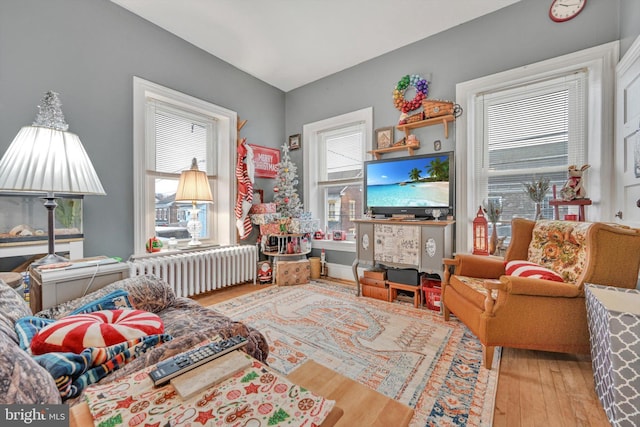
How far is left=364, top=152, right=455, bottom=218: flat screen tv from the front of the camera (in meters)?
2.69

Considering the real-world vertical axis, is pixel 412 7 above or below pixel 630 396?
above

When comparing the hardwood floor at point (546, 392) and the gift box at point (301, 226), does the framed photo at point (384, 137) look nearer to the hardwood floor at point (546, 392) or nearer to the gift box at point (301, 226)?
the gift box at point (301, 226)

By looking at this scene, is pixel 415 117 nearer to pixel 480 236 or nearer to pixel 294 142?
pixel 480 236

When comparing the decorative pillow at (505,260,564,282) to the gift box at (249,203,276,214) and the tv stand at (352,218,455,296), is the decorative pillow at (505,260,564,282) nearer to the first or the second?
the tv stand at (352,218,455,296)

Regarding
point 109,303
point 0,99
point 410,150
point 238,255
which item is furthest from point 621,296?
point 0,99

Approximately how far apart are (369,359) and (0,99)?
3247 millimetres

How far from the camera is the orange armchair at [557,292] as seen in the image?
1.48m

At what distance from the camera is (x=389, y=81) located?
10.6 feet

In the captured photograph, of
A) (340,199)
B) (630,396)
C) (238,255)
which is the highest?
(340,199)

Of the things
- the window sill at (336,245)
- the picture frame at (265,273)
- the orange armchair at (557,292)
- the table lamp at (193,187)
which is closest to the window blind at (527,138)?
the orange armchair at (557,292)

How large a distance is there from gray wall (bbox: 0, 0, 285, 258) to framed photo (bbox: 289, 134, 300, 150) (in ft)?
4.96

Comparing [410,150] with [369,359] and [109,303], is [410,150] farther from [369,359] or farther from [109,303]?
[109,303]

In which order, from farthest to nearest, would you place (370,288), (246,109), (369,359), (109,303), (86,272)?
(246,109), (370,288), (369,359), (86,272), (109,303)

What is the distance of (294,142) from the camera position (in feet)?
13.5
